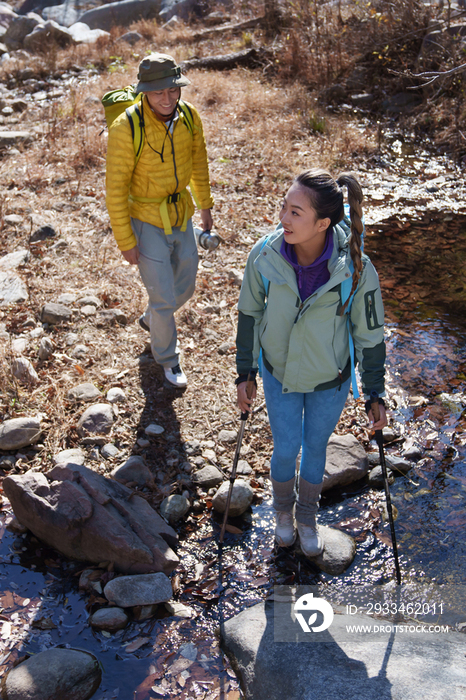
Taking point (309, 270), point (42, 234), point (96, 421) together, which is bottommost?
point (96, 421)

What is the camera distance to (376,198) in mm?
7742

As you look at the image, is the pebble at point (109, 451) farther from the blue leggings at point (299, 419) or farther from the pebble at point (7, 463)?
the blue leggings at point (299, 419)

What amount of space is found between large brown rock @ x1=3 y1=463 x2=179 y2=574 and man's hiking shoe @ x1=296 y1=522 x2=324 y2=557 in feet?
2.41

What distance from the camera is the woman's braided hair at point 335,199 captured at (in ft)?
8.05

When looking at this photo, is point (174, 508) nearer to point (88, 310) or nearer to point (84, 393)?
point (84, 393)

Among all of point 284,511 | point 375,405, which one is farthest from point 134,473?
point 375,405

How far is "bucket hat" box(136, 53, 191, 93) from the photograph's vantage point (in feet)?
10.9

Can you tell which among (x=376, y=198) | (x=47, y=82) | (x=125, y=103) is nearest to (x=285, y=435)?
(x=125, y=103)

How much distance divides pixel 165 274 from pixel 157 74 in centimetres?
127

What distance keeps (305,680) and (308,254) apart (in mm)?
1886

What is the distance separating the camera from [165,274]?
3990 millimetres

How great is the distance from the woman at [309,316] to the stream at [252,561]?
28.6 inches

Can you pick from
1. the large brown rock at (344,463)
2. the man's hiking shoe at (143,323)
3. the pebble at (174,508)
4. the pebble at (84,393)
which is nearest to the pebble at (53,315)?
the man's hiking shoe at (143,323)

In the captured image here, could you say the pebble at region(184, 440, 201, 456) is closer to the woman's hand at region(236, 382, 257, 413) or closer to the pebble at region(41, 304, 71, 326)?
the woman's hand at region(236, 382, 257, 413)
